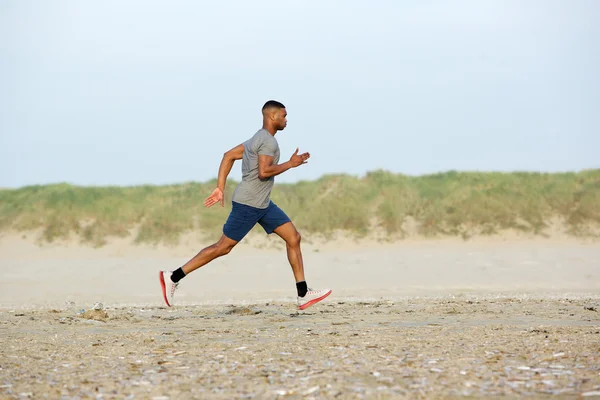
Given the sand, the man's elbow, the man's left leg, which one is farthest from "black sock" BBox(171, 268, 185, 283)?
the man's elbow

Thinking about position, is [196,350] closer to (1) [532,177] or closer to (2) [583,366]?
(2) [583,366]

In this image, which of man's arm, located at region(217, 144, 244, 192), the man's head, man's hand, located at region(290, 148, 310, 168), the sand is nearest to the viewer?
the sand

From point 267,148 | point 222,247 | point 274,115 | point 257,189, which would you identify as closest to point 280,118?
point 274,115

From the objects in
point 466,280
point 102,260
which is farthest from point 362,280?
point 102,260

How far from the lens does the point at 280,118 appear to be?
8148mm

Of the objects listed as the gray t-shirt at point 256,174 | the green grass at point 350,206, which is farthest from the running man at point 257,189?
the green grass at point 350,206

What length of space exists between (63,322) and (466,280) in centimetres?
691

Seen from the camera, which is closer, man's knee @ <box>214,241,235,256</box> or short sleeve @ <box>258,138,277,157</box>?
short sleeve @ <box>258,138,277,157</box>

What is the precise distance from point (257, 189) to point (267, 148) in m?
0.42

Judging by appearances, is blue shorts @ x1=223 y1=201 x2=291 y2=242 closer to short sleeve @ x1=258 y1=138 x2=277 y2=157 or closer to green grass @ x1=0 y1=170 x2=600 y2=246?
short sleeve @ x1=258 y1=138 x2=277 y2=157

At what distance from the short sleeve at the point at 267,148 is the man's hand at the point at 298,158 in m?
0.27

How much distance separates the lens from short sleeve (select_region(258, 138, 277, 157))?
7875 mm

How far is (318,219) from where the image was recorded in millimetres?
17641

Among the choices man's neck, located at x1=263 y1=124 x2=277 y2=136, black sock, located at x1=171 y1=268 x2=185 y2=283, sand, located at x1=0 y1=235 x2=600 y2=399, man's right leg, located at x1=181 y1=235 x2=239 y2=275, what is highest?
man's neck, located at x1=263 y1=124 x2=277 y2=136
